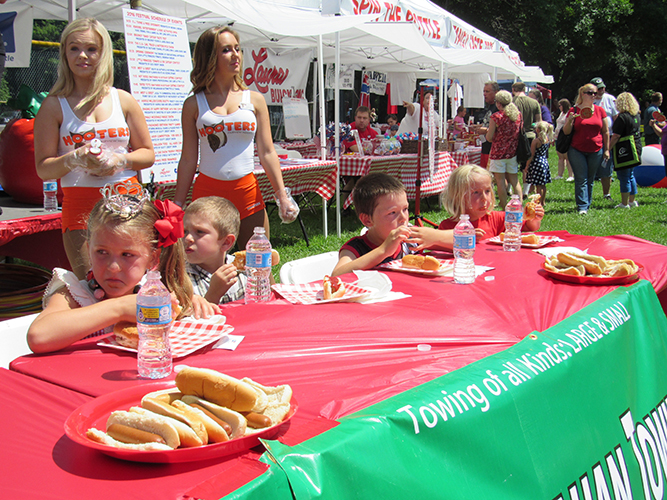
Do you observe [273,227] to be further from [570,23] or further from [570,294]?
[570,23]

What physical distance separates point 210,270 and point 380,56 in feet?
43.0

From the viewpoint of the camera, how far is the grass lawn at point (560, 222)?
6805mm

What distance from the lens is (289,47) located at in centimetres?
1197

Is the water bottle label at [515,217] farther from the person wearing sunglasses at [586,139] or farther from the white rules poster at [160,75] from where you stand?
the person wearing sunglasses at [586,139]

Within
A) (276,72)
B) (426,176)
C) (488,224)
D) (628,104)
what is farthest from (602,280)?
(276,72)

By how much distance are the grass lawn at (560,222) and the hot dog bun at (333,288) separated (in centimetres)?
296

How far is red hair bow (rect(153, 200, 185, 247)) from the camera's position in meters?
1.75

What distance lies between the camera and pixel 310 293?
7.37ft

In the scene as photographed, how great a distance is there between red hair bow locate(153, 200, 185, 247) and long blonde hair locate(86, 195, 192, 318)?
3 centimetres

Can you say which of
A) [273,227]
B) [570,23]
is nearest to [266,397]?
[273,227]

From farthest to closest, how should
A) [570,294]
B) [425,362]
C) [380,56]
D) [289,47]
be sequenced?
[380,56]
[289,47]
[570,294]
[425,362]

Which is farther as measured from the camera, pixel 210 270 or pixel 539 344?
pixel 210 270

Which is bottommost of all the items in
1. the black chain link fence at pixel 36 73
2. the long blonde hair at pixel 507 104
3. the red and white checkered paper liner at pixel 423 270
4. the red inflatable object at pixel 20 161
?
the red and white checkered paper liner at pixel 423 270

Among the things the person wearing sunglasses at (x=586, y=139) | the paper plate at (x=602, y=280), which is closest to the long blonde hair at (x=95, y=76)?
the paper plate at (x=602, y=280)
